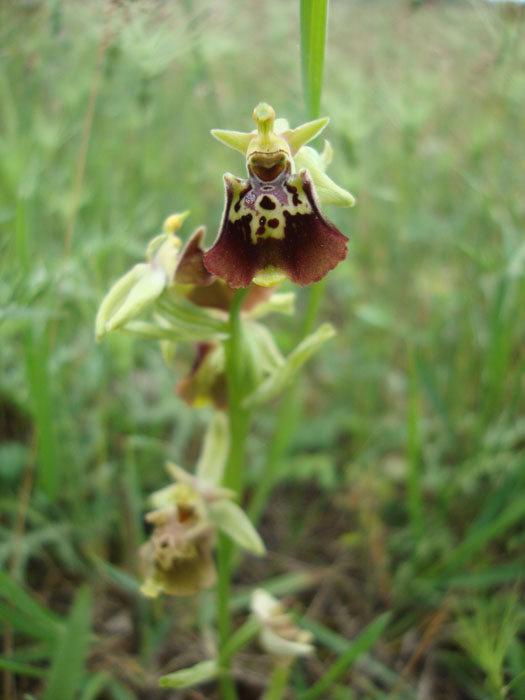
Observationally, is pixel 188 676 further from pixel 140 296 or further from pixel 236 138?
pixel 236 138

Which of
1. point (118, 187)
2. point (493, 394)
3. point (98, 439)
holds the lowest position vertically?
point (98, 439)

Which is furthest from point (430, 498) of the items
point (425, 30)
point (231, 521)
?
point (425, 30)

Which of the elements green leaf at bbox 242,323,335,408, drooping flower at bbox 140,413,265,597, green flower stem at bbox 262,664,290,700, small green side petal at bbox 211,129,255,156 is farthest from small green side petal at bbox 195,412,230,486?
small green side petal at bbox 211,129,255,156

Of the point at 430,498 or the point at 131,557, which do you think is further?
the point at 430,498

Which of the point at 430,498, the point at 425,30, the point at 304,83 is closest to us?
the point at 304,83

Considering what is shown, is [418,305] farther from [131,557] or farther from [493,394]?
[131,557]

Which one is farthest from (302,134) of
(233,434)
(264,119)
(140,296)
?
(233,434)

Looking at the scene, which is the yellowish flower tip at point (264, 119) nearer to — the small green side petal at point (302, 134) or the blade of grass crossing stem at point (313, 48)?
the small green side petal at point (302, 134)
